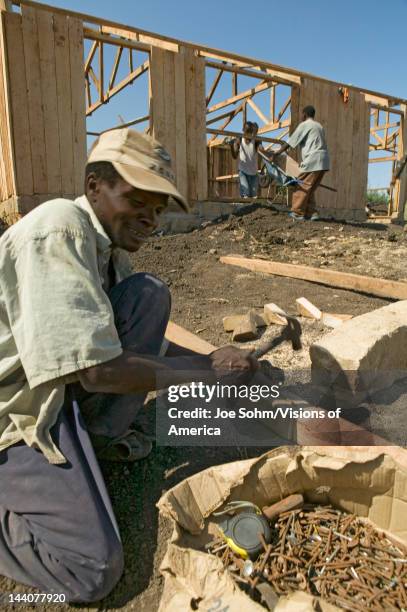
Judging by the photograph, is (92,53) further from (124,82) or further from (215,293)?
(215,293)

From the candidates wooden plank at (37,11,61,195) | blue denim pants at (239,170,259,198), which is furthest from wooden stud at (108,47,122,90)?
blue denim pants at (239,170,259,198)

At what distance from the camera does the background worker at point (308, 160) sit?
27.8 ft

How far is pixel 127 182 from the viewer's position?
1682mm

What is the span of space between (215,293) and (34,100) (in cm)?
460

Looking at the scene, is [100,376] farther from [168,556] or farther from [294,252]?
[294,252]

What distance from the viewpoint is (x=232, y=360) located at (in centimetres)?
183

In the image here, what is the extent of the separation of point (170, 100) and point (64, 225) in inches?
291

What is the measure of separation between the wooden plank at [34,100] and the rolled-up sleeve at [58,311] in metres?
6.12

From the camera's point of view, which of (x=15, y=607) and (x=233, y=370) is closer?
(x=15, y=607)

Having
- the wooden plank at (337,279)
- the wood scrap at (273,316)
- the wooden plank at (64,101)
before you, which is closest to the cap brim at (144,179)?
the wood scrap at (273,316)

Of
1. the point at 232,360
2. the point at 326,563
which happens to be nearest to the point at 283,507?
the point at 326,563

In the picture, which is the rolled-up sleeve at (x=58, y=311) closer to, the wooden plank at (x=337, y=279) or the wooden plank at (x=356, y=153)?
the wooden plank at (x=337, y=279)

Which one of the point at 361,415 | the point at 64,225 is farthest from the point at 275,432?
the point at 64,225

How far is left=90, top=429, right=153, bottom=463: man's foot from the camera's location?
2.05 metres
